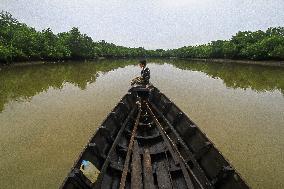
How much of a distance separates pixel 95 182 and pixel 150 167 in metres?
1.65

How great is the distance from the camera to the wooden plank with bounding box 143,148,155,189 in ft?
21.2

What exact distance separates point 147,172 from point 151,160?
3.58 feet

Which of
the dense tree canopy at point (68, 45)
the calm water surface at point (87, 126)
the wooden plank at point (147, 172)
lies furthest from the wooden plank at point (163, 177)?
the dense tree canopy at point (68, 45)

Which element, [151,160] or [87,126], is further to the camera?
[87,126]

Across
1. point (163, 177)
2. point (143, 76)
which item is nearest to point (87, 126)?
point (143, 76)

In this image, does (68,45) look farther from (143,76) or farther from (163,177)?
(163,177)

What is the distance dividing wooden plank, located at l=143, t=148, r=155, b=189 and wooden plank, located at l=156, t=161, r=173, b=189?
0.63 feet

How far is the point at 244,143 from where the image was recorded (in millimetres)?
11422

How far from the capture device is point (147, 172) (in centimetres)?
700

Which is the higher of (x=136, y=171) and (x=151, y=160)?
(x=136, y=171)

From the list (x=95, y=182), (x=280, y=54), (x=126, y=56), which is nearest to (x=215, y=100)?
(x=95, y=182)

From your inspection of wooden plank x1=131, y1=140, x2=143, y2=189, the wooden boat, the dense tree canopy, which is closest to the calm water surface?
the wooden boat

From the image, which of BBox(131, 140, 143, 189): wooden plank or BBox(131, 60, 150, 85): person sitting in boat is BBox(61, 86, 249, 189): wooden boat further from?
BBox(131, 60, 150, 85): person sitting in boat

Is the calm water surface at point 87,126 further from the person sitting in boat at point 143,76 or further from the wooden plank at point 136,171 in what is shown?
the person sitting in boat at point 143,76
